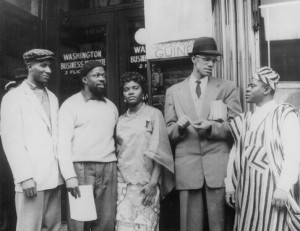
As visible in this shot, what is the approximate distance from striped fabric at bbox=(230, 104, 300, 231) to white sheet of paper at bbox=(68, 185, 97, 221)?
1228 millimetres

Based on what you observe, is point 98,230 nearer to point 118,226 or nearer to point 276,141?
point 118,226

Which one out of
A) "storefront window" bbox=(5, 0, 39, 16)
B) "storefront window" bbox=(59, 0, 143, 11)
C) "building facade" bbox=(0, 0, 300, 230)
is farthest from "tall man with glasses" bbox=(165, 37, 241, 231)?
"storefront window" bbox=(5, 0, 39, 16)

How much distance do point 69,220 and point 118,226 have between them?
17.6 inches

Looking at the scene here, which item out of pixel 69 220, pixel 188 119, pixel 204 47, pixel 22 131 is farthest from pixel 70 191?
pixel 204 47

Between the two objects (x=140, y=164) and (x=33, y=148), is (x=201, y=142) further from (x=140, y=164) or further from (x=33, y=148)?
(x=33, y=148)

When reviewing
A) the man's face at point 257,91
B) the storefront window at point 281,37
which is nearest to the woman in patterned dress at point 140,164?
the man's face at point 257,91

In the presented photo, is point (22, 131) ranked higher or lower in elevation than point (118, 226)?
higher

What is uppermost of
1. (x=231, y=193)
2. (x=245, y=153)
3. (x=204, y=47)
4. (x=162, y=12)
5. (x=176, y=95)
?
(x=162, y=12)

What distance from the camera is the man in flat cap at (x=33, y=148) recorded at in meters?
3.49

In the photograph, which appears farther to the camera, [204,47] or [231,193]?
[204,47]

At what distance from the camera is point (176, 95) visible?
4.00 m

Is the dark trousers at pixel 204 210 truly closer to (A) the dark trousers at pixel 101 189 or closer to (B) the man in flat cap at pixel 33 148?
(A) the dark trousers at pixel 101 189

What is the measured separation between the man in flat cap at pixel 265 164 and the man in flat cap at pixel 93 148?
108 centimetres

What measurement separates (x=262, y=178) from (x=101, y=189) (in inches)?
56.3
